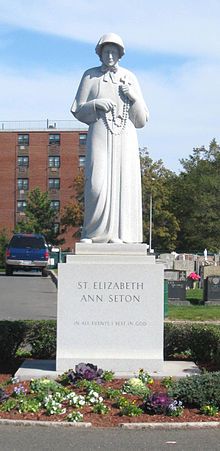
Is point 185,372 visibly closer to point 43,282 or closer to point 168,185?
point 43,282

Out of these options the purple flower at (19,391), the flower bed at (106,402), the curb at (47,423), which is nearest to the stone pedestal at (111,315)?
the flower bed at (106,402)

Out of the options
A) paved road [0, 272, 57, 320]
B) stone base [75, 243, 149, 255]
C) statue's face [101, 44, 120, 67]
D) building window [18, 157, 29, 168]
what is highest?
building window [18, 157, 29, 168]

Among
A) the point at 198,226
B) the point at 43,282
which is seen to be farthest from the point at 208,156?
the point at 43,282

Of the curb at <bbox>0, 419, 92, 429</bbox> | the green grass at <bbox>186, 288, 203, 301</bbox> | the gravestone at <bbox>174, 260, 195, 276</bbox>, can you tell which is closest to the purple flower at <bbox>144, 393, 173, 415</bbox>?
the curb at <bbox>0, 419, 92, 429</bbox>

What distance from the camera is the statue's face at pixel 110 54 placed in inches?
389

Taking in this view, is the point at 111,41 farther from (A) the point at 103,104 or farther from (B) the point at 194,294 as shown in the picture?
(B) the point at 194,294

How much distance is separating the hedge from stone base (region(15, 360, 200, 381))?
2.45 ft

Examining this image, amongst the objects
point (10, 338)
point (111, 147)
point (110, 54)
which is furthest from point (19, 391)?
point (110, 54)

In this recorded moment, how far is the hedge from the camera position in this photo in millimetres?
10625

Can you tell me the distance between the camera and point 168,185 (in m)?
67.0

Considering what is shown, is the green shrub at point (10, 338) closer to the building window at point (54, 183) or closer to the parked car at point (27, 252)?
the parked car at point (27, 252)

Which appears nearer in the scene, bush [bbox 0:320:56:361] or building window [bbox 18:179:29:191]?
bush [bbox 0:320:56:361]

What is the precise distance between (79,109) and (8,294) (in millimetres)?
15451

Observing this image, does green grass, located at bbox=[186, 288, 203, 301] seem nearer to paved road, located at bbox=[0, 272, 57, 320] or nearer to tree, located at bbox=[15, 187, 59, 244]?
paved road, located at bbox=[0, 272, 57, 320]
